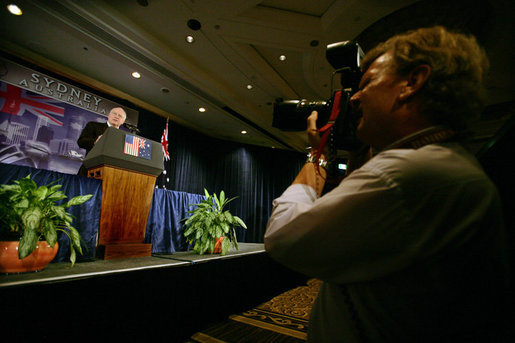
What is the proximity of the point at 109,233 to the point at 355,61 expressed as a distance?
7.08ft

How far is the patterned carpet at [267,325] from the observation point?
1859mm

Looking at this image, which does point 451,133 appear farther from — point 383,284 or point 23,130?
point 23,130

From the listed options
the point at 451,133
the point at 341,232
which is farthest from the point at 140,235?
the point at 451,133

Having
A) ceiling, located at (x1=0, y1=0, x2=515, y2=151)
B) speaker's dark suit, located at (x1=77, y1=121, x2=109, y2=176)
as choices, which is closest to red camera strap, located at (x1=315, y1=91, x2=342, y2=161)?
ceiling, located at (x1=0, y1=0, x2=515, y2=151)

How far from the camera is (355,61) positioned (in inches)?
31.6

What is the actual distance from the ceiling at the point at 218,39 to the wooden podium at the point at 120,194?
1472 mm

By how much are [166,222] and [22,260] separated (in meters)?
1.50

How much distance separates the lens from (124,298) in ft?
4.81

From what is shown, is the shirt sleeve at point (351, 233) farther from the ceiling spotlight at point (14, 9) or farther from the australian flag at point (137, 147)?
the ceiling spotlight at point (14, 9)

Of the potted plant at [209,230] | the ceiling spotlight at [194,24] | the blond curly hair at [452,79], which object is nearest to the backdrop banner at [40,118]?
the ceiling spotlight at [194,24]

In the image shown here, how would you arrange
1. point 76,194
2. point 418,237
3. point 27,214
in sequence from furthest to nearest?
point 76,194
point 27,214
point 418,237

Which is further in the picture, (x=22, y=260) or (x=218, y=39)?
(x=218, y=39)

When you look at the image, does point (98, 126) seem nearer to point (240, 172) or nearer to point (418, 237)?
point (240, 172)

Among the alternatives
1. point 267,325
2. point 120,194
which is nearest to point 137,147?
point 120,194
